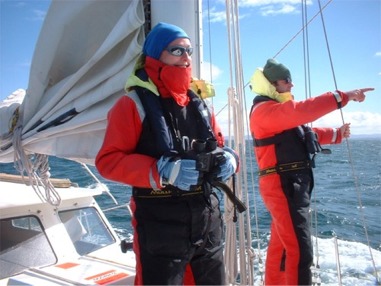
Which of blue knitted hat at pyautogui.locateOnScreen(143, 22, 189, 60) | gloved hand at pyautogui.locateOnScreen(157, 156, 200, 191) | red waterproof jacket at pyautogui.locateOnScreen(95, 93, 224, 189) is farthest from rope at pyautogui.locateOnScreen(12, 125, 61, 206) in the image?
gloved hand at pyautogui.locateOnScreen(157, 156, 200, 191)

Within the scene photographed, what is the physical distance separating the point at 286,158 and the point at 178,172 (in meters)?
1.32

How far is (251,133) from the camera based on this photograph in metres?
2.87

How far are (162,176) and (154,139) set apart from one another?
21 cm

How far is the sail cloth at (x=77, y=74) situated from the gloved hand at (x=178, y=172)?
885mm

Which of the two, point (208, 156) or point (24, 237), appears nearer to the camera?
point (208, 156)

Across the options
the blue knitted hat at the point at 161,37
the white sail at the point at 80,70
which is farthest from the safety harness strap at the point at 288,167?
the blue knitted hat at the point at 161,37

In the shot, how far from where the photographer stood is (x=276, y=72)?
2.73 metres

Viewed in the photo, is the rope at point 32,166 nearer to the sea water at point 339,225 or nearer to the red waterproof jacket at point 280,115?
the sea water at point 339,225

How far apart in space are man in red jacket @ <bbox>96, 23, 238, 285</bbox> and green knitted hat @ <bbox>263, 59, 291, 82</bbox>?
110cm

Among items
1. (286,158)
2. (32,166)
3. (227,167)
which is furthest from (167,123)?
(32,166)

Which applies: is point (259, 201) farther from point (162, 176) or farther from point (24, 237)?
point (162, 176)

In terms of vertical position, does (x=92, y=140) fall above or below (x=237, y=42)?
below

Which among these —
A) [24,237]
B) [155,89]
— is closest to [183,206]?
[155,89]

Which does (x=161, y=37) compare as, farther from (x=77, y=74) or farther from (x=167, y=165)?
(x=77, y=74)
